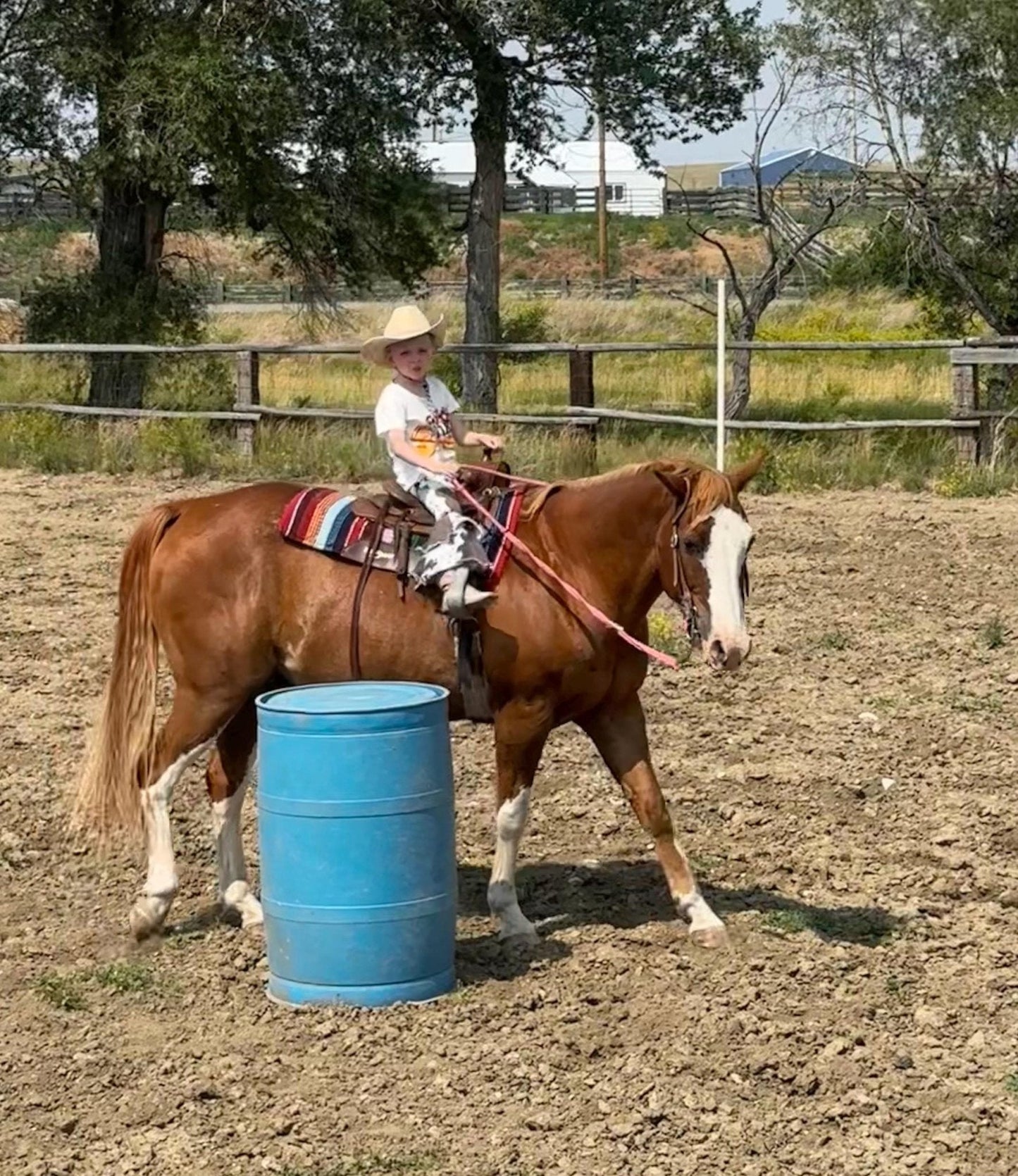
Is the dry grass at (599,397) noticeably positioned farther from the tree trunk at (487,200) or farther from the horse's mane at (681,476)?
the horse's mane at (681,476)

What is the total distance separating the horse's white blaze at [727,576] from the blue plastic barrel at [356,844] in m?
0.81

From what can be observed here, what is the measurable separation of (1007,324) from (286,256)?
885cm

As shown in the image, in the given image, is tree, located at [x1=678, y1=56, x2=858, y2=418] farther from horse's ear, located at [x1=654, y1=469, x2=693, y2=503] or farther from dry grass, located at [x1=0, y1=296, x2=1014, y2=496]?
horse's ear, located at [x1=654, y1=469, x2=693, y2=503]

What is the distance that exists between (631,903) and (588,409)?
1169 cm

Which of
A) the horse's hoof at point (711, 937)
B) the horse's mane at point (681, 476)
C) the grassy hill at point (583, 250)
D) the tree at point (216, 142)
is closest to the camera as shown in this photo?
the horse's mane at point (681, 476)

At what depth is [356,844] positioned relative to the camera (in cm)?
488

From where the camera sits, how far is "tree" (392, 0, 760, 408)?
69.4 ft

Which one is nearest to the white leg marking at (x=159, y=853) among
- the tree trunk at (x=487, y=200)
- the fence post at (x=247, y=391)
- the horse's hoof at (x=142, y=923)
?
the horse's hoof at (x=142, y=923)

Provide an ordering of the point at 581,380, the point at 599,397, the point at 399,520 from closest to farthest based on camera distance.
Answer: the point at 399,520
the point at 581,380
the point at 599,397

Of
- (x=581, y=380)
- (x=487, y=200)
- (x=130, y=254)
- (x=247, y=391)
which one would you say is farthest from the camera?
(x=487, y=200)

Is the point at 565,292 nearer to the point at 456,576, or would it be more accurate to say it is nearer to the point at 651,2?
the point at 651,2

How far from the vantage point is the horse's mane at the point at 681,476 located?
204 inches

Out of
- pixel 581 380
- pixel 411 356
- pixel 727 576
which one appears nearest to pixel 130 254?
pixel 581 380

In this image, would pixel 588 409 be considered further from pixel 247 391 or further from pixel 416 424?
pixel 416 424
